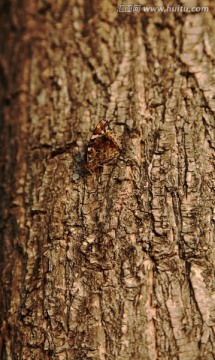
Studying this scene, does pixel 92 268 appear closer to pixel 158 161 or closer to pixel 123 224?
pixel 123 224

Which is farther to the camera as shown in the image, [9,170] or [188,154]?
[9,170]

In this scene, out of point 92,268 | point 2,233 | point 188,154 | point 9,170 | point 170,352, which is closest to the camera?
point 170,352

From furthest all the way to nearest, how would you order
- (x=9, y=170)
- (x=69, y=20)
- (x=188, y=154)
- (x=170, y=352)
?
1. (x=69, y=20)
2. (x=9, y=170)
3. (x=188, y=154)
4. (x=170, y=352)

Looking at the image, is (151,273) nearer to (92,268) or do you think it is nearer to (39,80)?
(92,268)

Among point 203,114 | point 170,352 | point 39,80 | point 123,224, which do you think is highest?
point 39,80

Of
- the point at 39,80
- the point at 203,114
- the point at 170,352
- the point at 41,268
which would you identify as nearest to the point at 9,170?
the point at 39,80

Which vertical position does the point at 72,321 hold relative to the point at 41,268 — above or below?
below
